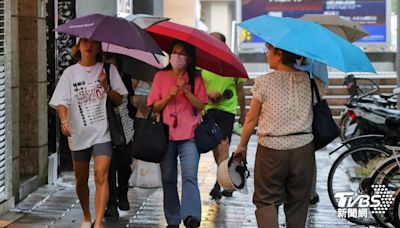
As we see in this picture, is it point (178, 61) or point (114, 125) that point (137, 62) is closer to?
point (178, 61)

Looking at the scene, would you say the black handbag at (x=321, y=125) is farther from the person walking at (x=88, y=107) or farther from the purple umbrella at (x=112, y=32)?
the person walking at (x=88, y=107)

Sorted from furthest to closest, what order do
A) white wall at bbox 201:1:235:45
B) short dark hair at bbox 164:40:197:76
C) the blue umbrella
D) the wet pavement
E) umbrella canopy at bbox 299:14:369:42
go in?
Result: white wall at bbox 201:1:235:45 → umbrella canopy at bbox 299:14:369:42 → the wet pavement → short dark hair at bbox 164:40:197:76 → the blue umbrella

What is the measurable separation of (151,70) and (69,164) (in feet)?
10.3

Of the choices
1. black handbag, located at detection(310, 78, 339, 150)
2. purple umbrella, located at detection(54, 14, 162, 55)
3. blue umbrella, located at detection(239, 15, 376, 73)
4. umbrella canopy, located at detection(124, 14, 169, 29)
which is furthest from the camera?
umbrella canopy, located at detection(124, 14, 169, 29)

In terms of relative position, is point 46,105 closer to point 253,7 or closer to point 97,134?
point 97,134

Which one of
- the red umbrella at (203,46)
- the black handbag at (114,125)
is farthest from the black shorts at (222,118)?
the black handbag at (114,125)

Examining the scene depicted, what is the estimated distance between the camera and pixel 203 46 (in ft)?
21.1

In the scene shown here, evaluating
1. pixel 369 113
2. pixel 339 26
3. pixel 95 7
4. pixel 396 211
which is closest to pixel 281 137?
pixel 396 211

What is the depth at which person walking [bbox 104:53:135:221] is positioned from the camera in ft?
23.0

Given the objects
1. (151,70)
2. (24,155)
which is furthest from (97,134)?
(24,155)

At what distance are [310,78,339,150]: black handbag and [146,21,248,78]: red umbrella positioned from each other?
1066mm

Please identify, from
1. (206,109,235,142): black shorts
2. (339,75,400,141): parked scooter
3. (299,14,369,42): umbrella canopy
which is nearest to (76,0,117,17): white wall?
(206,109,235,142): black shorts

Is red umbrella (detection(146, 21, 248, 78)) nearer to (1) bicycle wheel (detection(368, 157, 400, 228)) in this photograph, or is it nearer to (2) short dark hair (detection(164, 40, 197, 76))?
(2) short dark hair (detection(164, 40, 197, 76))

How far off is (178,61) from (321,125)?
1516 millimetres
